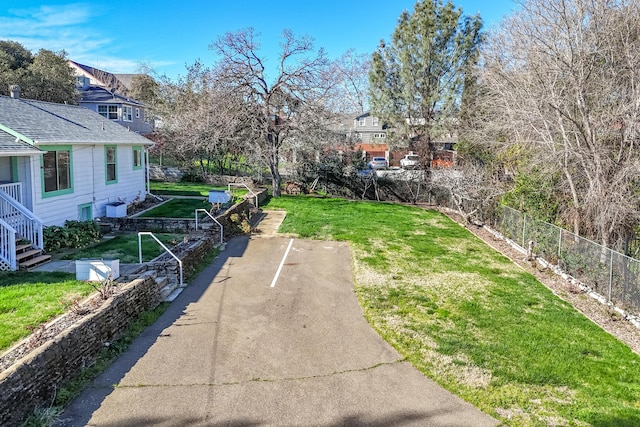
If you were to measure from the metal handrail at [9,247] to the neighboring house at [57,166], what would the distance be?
2 centimetres

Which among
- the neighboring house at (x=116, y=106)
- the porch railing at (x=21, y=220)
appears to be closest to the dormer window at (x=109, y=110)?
the neighboring house at (x=116, y=106)

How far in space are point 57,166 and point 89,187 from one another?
5.90 feet

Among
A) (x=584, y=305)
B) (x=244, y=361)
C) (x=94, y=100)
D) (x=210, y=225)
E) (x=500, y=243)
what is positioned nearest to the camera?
(x=244, y=361)

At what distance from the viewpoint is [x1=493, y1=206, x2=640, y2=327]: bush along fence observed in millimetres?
9453

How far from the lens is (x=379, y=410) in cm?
556

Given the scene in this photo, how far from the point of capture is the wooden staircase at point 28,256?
982 cm

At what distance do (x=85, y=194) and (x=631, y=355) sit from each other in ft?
48.6

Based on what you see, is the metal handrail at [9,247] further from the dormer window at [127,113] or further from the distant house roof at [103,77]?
the distant house roof at [103,77]

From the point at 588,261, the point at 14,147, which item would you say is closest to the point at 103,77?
the point at 14,147

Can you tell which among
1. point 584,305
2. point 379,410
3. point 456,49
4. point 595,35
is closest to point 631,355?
point 584,305

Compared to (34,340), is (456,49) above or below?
above

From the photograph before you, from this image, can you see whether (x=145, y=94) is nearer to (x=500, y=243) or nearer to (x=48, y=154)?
(x=48, y=154)

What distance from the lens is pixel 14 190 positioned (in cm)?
1125

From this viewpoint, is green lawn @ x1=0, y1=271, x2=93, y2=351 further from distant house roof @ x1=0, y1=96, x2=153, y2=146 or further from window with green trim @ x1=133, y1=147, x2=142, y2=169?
window with green trim @ x1=133, y1=147, x2=142, y2=169
